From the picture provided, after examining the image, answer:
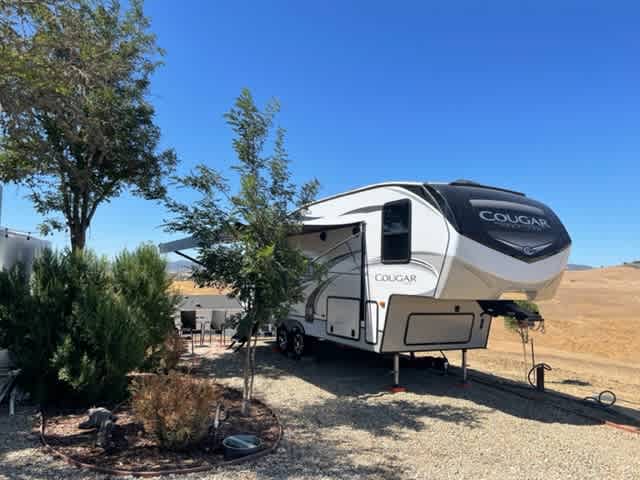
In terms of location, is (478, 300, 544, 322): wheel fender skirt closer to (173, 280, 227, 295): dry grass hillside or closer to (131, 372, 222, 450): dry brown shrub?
(173, 280, 227, 295): dry grass hillside

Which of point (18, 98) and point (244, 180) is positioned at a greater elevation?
point (18, 98)

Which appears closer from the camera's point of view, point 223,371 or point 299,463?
point 299,463

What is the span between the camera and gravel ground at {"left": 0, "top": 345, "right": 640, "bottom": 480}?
481cm

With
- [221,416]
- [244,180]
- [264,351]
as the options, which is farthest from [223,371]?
[244,180]

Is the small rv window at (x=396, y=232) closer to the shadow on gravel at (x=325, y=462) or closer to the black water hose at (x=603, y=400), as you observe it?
the shadow on gravel at (x=325, y=462)

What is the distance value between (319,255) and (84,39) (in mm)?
5677

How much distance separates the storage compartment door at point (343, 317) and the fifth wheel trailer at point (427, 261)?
0.07ft

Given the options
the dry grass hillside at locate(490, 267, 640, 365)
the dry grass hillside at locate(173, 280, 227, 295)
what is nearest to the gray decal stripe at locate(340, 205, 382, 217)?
the dry grass hillside at locate(173, 280, 227, 295)

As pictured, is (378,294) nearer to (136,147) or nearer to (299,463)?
(299,463)

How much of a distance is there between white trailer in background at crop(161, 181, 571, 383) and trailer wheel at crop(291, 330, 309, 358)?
0.67 metres

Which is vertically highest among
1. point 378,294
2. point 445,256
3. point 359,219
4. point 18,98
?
point 18,98

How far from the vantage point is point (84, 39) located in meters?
6.21

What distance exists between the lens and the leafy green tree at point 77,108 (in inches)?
219

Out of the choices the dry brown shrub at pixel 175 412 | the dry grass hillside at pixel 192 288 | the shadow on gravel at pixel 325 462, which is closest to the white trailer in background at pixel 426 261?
the dry grass hillside at pixel 192 288
